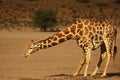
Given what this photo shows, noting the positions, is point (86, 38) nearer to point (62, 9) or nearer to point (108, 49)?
point (108, 49)

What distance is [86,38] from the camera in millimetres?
15211

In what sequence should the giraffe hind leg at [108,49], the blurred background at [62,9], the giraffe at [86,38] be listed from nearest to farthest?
the giraffe at [86,38]
the giraffe hind leg at [108,49]
the blurred background at [62,9]

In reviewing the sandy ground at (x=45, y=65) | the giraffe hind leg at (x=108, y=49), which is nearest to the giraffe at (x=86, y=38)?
the giraffe hind leg at (x=108, y=49)

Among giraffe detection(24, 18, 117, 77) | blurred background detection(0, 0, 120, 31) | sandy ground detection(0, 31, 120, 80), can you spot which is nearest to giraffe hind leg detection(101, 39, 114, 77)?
giraffe detection(24, 18, 117, 77)

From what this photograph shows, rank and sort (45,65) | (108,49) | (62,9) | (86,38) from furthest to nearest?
(62,9)
(45,65)
(108,49)
(86,38)

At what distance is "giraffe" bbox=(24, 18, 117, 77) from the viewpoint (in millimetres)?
15148

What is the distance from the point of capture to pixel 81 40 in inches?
599

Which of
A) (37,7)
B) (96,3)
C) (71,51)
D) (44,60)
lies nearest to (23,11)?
(37,7)

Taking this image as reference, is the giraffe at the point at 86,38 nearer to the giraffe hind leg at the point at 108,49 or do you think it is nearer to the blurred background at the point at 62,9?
the giraffe hind leg at the point at 108,49

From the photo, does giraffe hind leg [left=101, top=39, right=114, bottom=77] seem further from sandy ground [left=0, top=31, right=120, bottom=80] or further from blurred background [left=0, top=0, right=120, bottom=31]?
blurred background [left=0, top=0, right=120, bottom=31]

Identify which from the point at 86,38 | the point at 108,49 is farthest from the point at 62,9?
the point at 86,38

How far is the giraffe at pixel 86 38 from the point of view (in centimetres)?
1515

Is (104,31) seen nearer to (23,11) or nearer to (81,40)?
(81,40)

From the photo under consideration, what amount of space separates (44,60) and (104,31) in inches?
203
